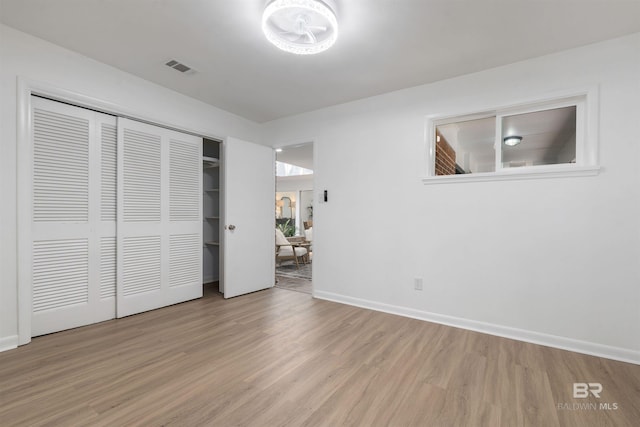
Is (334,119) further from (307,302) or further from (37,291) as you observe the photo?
(37,291)

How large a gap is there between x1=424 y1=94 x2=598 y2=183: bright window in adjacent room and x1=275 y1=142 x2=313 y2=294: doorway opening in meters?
1.82

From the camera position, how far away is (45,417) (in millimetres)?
1527

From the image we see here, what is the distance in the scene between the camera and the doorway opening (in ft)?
16.6

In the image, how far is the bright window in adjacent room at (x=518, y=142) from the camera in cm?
246

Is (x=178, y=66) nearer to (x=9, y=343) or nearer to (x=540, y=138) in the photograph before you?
(x=9, y=343)

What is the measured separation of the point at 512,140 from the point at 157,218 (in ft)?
12.4

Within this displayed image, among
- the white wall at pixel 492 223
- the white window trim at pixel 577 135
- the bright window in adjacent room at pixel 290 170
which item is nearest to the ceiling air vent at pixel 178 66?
the white wall at pixel 492 223

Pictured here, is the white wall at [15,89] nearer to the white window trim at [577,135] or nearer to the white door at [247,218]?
the white door at [247,218]

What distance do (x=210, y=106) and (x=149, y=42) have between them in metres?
1.35

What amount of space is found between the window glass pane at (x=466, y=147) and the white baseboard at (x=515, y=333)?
152 centimetres

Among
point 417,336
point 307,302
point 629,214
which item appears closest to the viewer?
point 629,214

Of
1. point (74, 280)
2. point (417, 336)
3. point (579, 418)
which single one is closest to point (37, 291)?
point (74, 280)

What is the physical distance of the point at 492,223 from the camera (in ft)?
8.98

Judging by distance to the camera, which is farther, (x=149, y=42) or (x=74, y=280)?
(x=74, y=280)
